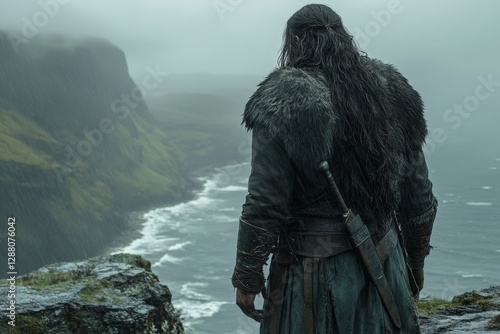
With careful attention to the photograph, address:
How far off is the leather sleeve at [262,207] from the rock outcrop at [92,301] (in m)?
2.95

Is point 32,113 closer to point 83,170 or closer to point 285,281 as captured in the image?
point 83,170

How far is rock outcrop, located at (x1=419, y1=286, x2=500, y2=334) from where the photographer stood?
814 cm

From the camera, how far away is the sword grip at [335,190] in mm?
4812

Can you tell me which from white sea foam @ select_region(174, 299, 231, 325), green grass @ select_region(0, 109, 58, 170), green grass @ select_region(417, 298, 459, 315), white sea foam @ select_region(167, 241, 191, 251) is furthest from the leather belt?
green grass @ select_region(0, 109, 58, 170)

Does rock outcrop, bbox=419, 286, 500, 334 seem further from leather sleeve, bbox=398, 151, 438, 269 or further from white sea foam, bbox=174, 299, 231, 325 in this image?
white sea foam, bbox=174, 299, 231, 325

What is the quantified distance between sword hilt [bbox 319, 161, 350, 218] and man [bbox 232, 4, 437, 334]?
0.18 feet

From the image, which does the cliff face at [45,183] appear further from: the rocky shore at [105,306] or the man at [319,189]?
the man at [319,189]

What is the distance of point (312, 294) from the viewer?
16.6ft

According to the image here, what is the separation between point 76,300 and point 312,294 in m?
3.38

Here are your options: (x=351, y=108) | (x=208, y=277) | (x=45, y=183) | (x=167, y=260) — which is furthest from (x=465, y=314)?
(x=45, y=183)

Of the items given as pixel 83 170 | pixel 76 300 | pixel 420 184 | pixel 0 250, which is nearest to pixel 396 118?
pixel 420 184

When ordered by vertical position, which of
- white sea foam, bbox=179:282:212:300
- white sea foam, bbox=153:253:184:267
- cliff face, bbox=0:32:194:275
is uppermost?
cliff face, bbox=0:32:194:275

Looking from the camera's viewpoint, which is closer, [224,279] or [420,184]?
[420,184]

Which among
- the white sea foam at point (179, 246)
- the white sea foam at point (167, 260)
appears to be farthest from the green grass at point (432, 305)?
the white sea foam at point (179, 246)
